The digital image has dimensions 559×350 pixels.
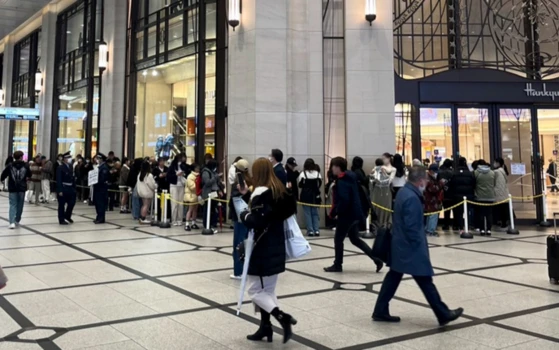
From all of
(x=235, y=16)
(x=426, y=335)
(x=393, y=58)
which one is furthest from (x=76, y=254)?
(x=393, y=58)

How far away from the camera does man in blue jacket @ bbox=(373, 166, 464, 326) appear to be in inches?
163

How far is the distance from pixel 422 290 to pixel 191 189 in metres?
7.86

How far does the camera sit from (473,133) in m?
12.5

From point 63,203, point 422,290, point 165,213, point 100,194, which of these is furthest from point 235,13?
point 422,290

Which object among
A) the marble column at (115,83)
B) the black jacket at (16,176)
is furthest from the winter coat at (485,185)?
the marble column at (115,83)

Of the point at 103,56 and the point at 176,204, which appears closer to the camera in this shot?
the point at 176,204

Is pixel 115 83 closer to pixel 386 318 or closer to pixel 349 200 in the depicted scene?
pixel 349 200

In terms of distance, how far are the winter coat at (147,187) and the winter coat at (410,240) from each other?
8.94 m

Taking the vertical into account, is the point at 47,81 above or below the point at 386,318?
above

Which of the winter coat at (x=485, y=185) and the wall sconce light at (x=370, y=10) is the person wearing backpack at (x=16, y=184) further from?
the winter coat at (x=485, y=185)

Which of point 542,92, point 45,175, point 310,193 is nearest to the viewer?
point 310,193

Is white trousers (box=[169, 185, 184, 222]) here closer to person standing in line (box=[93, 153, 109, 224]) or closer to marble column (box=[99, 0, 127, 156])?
person standing in line (box=[93, 153, 109, 224])

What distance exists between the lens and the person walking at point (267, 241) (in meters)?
3.62

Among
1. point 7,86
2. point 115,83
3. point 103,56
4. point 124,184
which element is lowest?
point 124,184
